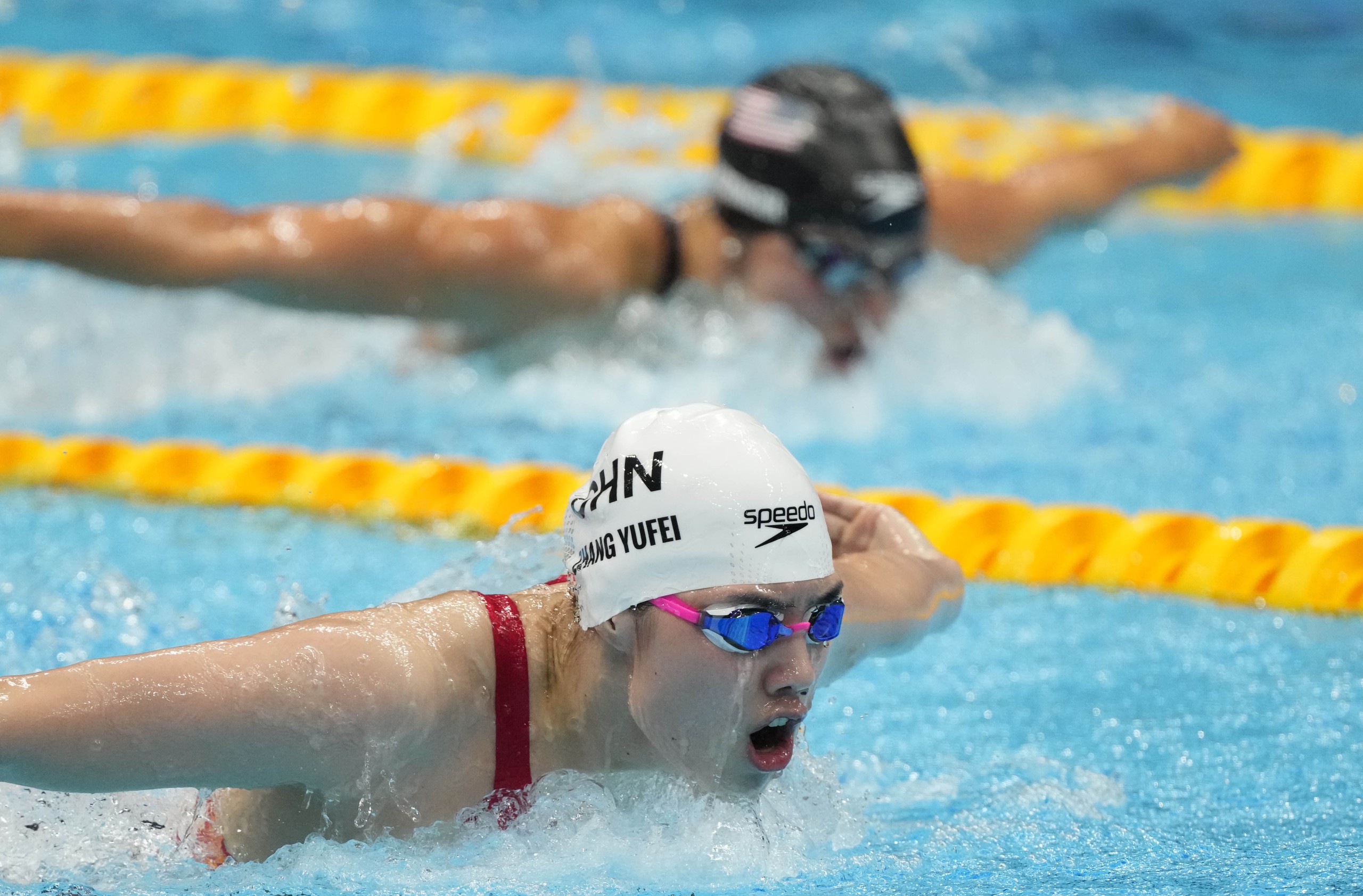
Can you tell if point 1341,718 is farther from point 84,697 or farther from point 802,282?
point 84,697

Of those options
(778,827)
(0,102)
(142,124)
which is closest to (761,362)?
(778,827)

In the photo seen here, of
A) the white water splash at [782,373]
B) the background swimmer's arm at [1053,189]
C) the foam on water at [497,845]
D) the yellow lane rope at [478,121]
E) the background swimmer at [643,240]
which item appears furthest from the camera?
the yellow lane rope at [478,121]

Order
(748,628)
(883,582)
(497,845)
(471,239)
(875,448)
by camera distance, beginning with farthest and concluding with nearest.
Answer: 1. (875,448)
2. (471,239)
3. (883,582)
4. (497,845)
5. (748,628)

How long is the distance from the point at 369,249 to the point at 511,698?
6.56 feet

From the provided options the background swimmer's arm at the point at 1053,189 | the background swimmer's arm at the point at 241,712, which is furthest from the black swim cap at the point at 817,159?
the background swimmer's arm at the point at 241,712

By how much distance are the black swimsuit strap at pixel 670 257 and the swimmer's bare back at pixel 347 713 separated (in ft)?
6.69

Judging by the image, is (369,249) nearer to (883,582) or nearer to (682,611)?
(883,582)

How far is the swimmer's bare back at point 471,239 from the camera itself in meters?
3.59

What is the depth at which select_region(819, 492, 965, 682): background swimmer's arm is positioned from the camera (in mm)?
2629

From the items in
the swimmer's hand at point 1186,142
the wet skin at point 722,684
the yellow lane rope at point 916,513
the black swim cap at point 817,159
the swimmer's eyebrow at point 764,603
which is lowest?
the yellow lane rope at point 916,513

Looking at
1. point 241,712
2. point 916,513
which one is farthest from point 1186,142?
point 241,712

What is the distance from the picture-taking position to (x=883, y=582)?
270cm

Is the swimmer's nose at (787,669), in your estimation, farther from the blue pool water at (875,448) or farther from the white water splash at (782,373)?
the white water splash at (782,373)

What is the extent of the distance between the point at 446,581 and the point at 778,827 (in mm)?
749
